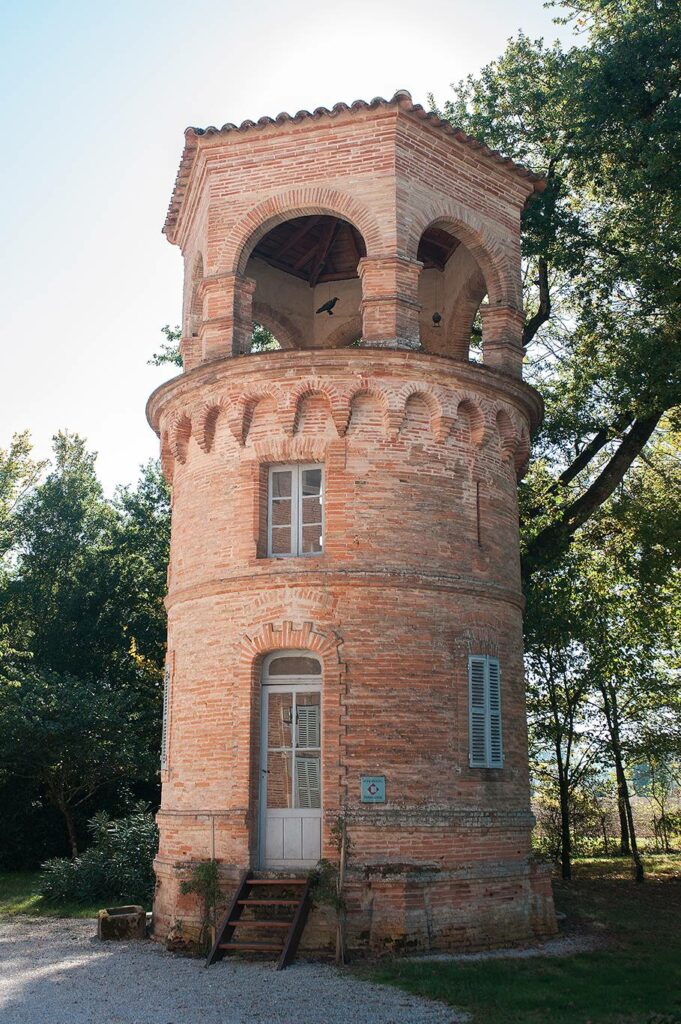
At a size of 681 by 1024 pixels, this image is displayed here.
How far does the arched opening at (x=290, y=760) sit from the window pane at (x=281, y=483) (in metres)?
2.42

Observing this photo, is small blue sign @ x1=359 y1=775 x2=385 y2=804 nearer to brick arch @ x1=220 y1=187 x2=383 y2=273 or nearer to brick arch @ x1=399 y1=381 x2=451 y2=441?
brick arch @ x1=399 y1=381 x2=451 y2=441

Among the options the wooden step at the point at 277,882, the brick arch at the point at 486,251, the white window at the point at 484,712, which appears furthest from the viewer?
the brick arch at the point at 486,251

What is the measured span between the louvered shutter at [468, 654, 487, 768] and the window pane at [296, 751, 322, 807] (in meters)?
2.21

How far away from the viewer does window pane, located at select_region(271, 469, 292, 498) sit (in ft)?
50.2

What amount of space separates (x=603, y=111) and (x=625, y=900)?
15.7m

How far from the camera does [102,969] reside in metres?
12.8

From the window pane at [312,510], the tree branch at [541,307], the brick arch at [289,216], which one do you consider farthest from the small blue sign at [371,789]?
the tree branch at [541,307]

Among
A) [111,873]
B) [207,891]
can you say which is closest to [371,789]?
[207,891]

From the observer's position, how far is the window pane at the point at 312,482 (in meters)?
15.2

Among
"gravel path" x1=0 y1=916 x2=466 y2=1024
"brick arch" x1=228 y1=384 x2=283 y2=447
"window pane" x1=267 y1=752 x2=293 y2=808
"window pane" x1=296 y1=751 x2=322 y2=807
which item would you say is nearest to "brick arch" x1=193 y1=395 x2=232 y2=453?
"brick arch" x1=228 y1=384 x2=283 y2=447

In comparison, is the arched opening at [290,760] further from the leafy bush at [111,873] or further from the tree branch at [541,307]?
the tree branch at [541,307]

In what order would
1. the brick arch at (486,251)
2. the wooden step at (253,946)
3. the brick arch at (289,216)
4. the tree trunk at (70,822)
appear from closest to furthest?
the wooden step at (253,946) < the brick arch at (289,216) < the brick arch at (486,251) < the tree trunk at (70,822)

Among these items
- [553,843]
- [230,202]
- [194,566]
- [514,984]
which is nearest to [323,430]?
[194,566]

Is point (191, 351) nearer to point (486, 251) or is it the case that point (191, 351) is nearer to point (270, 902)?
point (486, 251)
